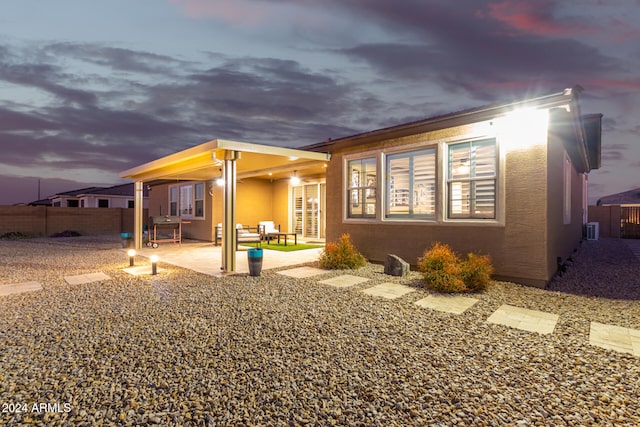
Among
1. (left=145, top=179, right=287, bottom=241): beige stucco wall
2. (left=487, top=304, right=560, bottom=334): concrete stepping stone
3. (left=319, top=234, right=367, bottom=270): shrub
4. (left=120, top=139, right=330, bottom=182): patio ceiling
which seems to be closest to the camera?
(left=487, top=304, right=560, bottom=334): concrete stepping stone

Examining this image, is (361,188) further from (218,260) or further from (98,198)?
(98,198)

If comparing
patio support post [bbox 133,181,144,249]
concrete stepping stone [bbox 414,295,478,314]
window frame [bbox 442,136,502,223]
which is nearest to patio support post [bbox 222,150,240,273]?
concrete stepping stone [bbox 414,295,478,314]

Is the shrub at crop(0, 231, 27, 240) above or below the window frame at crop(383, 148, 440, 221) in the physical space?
below

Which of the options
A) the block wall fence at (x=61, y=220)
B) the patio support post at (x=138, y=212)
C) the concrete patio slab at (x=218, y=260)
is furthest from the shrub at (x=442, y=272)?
the block wall fence at (x=61, y=220)

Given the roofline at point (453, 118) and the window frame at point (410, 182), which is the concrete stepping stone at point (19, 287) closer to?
the roofline at point (453, 118)

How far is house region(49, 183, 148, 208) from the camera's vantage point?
28453mm

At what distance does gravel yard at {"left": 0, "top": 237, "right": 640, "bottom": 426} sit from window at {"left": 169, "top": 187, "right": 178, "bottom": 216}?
11.0m

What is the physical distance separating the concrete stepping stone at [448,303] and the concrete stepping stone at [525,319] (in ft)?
1.26

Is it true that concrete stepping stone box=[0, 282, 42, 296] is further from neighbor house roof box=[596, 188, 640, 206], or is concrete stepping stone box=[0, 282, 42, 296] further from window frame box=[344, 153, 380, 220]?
neighbor house roof box=[596, 188, 640, 206]

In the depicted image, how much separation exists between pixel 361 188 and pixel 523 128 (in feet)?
11.9

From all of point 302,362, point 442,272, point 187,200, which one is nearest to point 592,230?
point 442,272

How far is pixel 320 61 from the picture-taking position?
550 inches

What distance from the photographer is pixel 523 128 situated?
5.42 meters

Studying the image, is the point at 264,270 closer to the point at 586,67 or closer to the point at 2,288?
the point at 2,288
